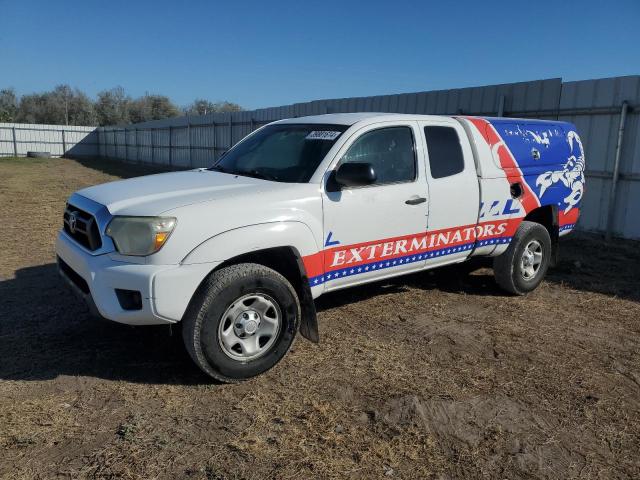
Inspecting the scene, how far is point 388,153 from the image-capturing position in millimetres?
Answer: 4672

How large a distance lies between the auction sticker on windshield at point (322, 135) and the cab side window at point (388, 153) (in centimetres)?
18

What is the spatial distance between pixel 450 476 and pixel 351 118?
A: 3.07 meters

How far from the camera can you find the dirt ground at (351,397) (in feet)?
9.53

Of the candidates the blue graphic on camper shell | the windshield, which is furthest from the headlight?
the blue graphic on camper shell

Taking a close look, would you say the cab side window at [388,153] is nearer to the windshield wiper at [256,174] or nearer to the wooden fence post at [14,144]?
the windshield wiper at [256,174]

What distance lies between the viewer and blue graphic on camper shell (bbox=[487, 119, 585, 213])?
5.72 metres

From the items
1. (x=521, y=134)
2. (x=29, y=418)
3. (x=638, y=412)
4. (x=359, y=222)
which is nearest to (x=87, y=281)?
(x=29, y=418)

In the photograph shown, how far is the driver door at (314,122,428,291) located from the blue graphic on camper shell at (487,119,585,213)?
148 cm

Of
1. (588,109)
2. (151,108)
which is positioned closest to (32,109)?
(151,108)

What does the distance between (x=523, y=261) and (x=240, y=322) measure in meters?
3.61

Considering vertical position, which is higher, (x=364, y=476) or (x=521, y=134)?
(x=521, y=134)

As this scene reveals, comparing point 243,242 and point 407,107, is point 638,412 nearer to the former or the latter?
point 243,242

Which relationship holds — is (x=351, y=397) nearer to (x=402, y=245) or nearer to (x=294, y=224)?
(x=294, y=224)

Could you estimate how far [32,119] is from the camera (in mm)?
87500
